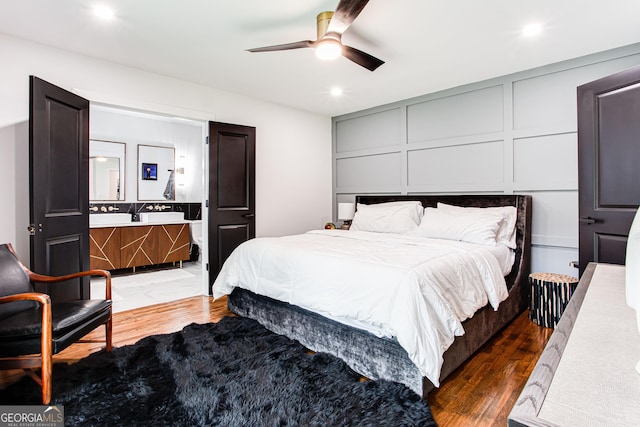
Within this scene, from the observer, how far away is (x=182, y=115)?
12.4ft

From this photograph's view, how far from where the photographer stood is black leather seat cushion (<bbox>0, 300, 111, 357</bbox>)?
183cm

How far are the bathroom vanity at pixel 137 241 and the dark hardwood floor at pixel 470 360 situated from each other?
1.84 meters

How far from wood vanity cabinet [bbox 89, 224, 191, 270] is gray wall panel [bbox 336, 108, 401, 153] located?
3067 millimetres

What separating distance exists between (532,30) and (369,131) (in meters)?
2.49

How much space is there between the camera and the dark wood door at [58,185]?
8.20 feet

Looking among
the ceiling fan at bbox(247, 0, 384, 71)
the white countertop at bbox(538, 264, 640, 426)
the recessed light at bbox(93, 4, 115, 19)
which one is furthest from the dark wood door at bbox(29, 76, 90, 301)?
the white countertop at bbox(538, 264, 640, 426)

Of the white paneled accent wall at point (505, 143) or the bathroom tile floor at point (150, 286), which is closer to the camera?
the white paneled accent wall at point (505, 143)

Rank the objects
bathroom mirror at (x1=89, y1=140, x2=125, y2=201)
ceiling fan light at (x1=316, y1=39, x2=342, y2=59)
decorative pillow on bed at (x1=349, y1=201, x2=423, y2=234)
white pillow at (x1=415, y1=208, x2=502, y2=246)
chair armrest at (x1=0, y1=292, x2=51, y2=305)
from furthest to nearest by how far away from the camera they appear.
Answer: bathroom mirror at (x1=89, y1=140, x2=125, y2=201), decorative pillow on bed at (x1=349, y1=201, x2=423, y2=234), white pillow at (x1=415, y1=208, x2=502, y2=246), ceiling fan light at (x1=316, y1=39, x2=342, y2=59), chair armrest at (x1=0, y1=292, x2=51, y2=305)

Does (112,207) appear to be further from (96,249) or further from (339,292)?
(339,292)

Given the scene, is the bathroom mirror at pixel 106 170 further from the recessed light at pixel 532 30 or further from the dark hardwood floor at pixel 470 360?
the recessed light at pixel 532 30

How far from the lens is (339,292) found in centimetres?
221

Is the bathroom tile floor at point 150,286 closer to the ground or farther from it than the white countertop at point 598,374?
closer to the ground

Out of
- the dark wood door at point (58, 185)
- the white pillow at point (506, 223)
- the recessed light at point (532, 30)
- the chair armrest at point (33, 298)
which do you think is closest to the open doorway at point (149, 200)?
the dark wood door at point (58, 185)

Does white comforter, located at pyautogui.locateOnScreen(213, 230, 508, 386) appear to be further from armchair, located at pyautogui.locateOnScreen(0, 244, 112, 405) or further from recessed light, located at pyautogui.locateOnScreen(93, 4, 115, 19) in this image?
recessed light, located at pyautogui.locateOnScreen(93, 4, 115, 19)
